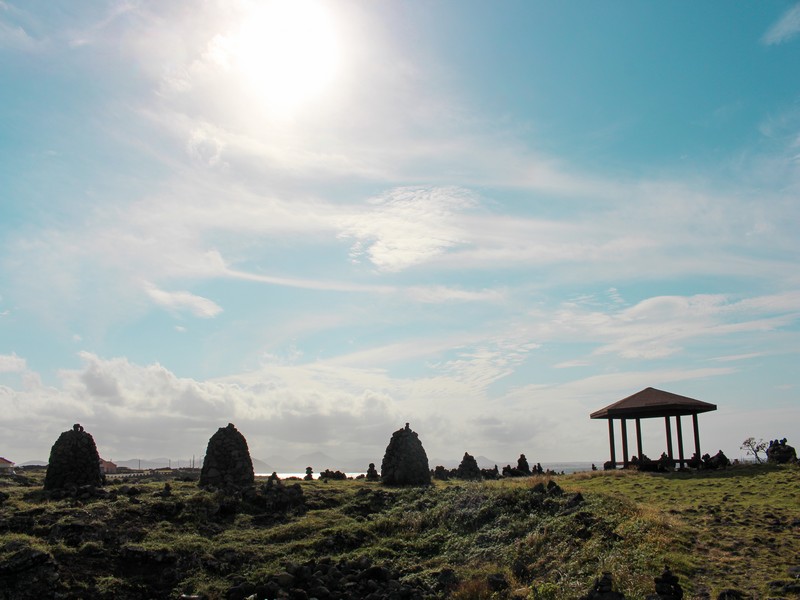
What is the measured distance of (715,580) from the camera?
17.0 metres

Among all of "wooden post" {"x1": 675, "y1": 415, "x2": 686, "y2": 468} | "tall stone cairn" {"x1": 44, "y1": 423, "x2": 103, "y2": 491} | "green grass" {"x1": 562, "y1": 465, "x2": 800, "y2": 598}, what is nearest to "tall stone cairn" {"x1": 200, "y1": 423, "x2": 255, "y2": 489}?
"tall stone cairn" {"x1": 44, "y1": 423, "x2": 103, "y2": 491}

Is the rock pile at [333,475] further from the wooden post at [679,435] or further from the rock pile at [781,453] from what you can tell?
the rock pile at [781,453]

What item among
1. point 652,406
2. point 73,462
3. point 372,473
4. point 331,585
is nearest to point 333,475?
A: point 372,473

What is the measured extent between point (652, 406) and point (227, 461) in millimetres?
22724

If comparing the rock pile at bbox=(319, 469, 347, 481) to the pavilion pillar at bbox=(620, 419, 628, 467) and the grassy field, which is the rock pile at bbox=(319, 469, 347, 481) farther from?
the pavilion pillar at bbox=(620, 419, 628, 467)

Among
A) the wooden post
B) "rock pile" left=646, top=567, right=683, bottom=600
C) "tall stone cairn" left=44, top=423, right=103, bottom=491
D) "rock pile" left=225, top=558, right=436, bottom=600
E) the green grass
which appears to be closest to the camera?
"rock pile" left=646, top=567, right=683, bottom=600

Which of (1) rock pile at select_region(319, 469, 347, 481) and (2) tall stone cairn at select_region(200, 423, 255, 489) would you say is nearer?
(2) tall stone cairn at select_region(200, 423, 255, 489)

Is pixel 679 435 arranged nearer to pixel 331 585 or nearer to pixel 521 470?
pixel 521 470

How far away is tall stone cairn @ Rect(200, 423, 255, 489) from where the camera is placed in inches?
1270

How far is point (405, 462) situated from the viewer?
3566 centimetres

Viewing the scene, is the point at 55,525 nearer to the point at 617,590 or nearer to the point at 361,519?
the point at 361,519

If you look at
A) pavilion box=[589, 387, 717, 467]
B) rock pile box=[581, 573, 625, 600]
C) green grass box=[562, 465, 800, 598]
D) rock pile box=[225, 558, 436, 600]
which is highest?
pavilion box=[589, 387, 717, 467]

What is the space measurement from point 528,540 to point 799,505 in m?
10.1

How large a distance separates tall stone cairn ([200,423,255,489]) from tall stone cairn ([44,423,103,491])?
16.1 feet
